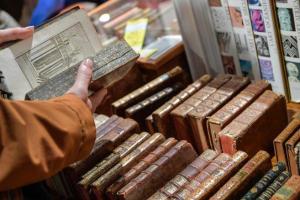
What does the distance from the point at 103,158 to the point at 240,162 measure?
45cm

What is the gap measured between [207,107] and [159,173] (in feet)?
1.04

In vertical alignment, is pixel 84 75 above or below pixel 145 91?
above

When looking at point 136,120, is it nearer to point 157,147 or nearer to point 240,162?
point 157,147

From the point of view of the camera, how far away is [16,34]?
1.41m

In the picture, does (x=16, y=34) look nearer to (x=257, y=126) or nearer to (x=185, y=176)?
(x=185, y=176)

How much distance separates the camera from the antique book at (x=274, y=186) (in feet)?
4.10

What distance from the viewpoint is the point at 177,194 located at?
131cm

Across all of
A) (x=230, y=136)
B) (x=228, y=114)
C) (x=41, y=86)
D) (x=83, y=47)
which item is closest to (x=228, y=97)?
(x=228, y=114)

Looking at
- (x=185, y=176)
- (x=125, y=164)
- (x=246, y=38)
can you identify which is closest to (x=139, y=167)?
(x=125, y=164)

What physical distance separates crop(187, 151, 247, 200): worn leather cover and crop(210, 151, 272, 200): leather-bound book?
2 centimetres

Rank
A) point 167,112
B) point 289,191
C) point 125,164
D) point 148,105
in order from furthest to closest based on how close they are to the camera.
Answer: point 148,105 → point 167,112 → point 125,164 → point 289,191

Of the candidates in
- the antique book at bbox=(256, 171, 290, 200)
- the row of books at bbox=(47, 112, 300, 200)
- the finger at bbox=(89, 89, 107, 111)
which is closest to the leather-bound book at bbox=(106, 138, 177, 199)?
the row of books at bbox=(47, 112, 300, 200)

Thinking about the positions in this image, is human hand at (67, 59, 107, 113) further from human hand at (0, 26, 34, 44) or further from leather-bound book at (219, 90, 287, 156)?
leather-bound book at (219, 90, 287, 156)

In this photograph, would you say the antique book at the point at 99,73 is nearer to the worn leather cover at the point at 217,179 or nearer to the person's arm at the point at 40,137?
the person's arm at the point at 40,137
